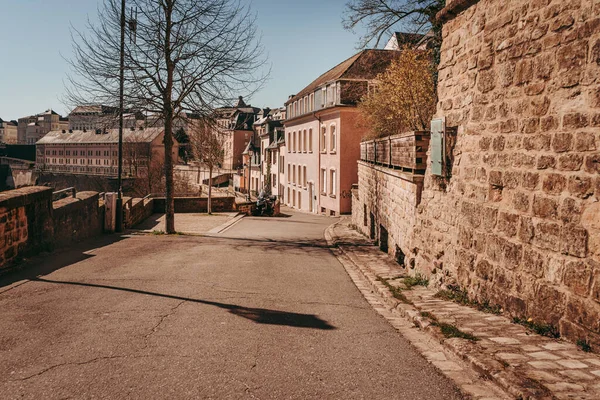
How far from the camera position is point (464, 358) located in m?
4.69

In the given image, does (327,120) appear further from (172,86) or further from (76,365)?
(76,365)

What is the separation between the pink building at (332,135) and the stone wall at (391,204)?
14.6 meters

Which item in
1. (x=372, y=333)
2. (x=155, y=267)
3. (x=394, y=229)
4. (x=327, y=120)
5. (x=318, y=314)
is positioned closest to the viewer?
(x=372, y=333)

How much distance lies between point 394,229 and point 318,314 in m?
5.83

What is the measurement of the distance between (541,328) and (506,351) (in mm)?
724

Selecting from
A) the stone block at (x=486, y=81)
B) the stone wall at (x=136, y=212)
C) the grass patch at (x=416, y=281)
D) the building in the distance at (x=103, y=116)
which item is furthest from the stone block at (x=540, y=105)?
the stone wall at (x=136, y=212)

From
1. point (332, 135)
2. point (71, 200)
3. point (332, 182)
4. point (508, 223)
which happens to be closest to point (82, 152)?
point (332, 135)

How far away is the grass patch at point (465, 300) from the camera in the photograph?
6.17m

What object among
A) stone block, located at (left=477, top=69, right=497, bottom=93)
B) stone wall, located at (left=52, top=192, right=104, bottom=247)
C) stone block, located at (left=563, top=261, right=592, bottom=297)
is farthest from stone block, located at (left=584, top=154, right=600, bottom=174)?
stone wall, located at (left=52, top=192, right=104, bottom=247)

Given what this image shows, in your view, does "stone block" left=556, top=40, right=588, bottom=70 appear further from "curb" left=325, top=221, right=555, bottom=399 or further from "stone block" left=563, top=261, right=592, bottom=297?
"curb" left=325, top=221, right=555, bottom=399

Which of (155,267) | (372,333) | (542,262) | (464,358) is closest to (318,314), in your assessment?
(372,333)

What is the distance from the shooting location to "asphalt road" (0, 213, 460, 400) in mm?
3965

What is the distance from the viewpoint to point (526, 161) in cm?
566

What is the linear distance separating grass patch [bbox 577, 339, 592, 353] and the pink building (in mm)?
27365
